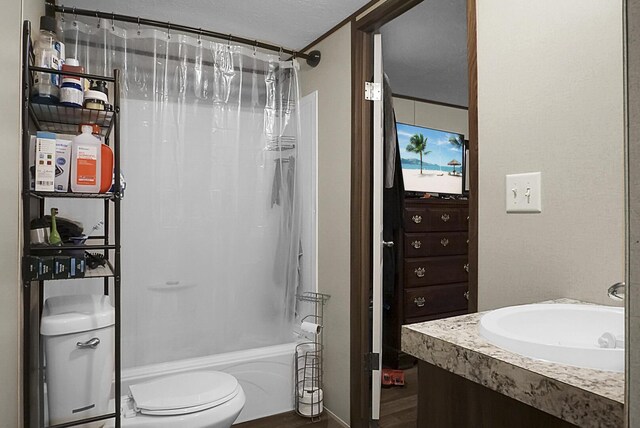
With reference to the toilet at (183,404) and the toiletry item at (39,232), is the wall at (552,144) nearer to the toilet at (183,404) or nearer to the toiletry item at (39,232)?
the toilet at (183,404)

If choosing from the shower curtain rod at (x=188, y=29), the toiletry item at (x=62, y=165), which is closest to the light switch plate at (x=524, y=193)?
the toiletry item at (x=62, y=165)

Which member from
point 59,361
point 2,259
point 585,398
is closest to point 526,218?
point 585,398

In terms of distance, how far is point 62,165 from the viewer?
1.42 metres

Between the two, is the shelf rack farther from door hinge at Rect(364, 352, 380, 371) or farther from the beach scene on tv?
the beach scene on tv

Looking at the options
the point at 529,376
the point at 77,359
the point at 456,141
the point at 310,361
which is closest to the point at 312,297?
the point at 310,361

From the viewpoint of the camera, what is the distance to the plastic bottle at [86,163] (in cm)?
142

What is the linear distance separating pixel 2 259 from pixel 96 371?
1.89 feet

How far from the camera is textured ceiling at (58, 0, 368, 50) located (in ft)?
6.95

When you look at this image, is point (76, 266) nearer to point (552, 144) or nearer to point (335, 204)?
point (335, 204)

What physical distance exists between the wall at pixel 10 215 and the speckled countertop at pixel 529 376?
1.07m

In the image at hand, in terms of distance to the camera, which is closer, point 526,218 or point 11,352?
point 11,352

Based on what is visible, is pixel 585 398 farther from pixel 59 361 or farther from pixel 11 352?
pixel 59 361

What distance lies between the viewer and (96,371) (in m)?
1.42

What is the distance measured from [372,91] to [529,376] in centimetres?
186
